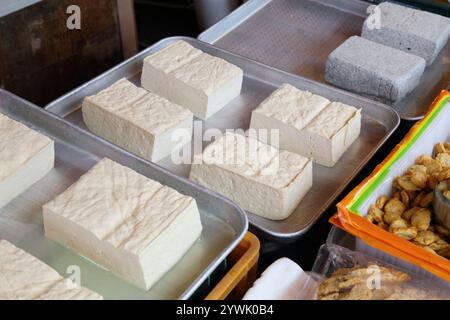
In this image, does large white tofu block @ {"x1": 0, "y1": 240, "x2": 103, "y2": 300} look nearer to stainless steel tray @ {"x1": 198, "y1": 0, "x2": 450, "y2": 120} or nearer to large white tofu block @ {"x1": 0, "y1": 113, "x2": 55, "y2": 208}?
large white tofu block @ {"x1": 0, "y1": 113, "x2": 55, "y2": 208}

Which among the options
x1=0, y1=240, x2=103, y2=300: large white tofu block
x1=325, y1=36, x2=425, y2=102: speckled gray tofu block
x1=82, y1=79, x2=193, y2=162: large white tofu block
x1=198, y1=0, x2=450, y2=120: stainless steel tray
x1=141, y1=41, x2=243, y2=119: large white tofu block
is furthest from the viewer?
x1=198, y1=0, x2=450, y2=120: stainless steel tray

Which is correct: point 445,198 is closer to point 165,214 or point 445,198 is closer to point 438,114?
point 438,114

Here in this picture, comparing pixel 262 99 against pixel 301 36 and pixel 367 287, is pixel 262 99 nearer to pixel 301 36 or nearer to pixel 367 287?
pixel 301 36

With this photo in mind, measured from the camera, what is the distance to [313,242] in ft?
5.34

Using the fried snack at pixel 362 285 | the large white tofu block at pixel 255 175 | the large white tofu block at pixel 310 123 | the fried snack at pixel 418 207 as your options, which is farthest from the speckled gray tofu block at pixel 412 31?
the fried snack at pixel 362 285

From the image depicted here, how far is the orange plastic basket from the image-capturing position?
1.27 metres

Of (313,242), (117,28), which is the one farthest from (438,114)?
(117,28)

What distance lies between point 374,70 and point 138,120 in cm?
88

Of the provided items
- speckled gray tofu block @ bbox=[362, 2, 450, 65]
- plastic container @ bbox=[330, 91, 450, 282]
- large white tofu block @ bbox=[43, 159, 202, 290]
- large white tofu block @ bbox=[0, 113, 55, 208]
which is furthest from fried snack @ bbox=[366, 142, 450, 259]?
large white tofu block @ bbox=[0, 113, 55, 208]

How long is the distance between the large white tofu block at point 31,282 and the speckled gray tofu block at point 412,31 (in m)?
1.62

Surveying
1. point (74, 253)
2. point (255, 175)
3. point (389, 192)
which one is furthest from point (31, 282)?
point (389, 192)

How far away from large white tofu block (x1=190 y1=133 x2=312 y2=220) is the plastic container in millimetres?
216

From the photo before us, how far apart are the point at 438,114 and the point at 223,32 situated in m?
1.04

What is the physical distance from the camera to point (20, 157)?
156 cm
